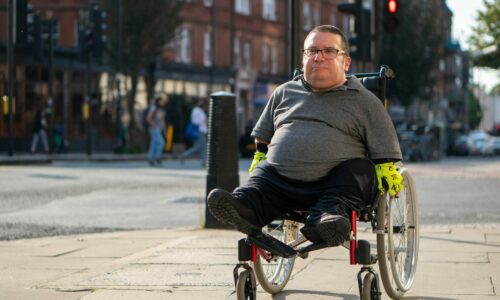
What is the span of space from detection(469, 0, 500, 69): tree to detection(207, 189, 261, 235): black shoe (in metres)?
26.8

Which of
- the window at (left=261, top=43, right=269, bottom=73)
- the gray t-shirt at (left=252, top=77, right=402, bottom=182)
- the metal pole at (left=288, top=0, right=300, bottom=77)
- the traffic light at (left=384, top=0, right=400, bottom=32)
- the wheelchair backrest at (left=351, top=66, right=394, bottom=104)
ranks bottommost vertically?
the gray t-shirt at (left=252, top=77, right=402, bottom=182)

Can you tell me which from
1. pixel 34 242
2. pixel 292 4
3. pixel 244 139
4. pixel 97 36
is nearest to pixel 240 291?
pixel 34 242

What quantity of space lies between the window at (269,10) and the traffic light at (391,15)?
148ft

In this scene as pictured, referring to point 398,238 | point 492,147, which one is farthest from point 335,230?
point 492,147

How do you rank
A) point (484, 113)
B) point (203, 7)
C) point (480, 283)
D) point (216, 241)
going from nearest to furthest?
point (480, 283)
point (216, 241)
point (203, 7)
point (484, 113)

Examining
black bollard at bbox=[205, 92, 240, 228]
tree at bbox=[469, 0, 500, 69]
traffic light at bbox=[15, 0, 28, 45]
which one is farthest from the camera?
tree at bbox=[469, 0, 500, 69]

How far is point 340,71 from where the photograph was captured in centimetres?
601

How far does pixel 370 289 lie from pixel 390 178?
65 cm

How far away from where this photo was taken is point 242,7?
5862 centimetres

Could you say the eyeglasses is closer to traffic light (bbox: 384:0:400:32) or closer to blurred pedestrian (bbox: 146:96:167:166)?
traffic light (bbox: 384:0:400:32)

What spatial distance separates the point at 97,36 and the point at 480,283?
28.4 meters

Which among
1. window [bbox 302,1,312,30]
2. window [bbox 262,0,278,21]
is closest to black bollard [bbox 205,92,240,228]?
window [bbox 262,0,278,21]

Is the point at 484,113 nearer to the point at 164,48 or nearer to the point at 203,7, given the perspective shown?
the point at 203,7

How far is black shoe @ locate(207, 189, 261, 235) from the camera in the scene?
17.8 ft
